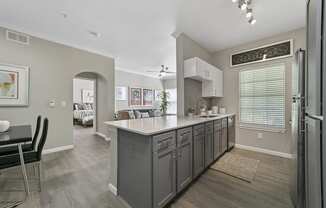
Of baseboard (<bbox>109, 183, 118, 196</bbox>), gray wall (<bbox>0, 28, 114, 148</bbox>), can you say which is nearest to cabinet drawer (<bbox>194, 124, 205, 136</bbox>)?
baseboard (<bbox>109, 183, 118, 196</bbox>)

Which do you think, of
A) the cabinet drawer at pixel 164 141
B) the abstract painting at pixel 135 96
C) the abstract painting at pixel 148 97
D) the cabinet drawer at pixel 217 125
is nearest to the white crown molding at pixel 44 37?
the abstract painting at pixel 135 96

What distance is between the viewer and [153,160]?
1.42 meters

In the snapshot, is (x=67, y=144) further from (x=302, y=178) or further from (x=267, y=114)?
(x=267, y=114)

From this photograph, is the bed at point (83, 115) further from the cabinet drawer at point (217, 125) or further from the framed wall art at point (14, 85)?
the cabinet drawer at point (217, 125)

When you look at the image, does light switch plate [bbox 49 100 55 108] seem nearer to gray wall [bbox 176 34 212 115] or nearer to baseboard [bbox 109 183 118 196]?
baseboard [bbox 109 183 118 196]

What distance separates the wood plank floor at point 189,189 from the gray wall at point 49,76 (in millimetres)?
1076

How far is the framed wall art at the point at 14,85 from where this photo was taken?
2807 millimetres

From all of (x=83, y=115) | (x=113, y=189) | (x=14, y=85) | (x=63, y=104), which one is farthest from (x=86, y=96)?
(x=113, y=189)

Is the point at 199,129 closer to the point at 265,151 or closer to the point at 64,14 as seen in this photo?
the point at 265,151

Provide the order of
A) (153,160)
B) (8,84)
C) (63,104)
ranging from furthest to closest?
1. (63,104)
2. (8,84)
3. (153,160)

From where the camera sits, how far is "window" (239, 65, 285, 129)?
3.27 meters

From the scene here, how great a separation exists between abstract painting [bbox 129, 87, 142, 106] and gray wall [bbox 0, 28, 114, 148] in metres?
3.26

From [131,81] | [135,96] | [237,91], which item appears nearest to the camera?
[237,91]

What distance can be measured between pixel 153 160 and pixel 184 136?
0.62 m
